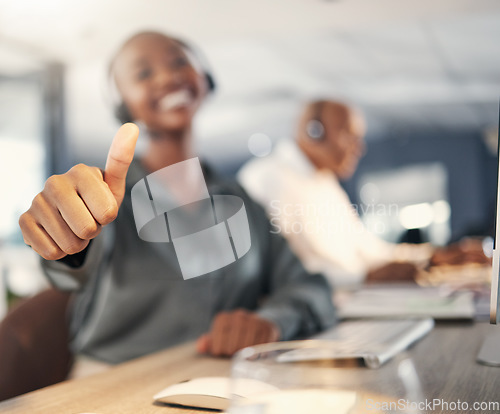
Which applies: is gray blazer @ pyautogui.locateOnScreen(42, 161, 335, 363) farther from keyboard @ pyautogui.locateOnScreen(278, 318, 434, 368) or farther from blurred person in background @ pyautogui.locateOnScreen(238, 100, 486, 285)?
blurred person in background @ pyautogui.locateOnScreen(238, 100, 486, 285)

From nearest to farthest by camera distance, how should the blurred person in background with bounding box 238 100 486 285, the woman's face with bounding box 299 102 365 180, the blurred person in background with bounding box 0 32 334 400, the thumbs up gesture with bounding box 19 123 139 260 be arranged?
1. the thumbs up gesture with bounding box 19 123 139 260
2. the blurred person in background with bounding box 0 32 334 400
3. the blurred person in background with bounding box 238 100 486 285
4. the woman's face with bounding box 299 102 365 180

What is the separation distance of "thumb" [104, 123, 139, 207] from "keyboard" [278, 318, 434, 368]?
177 mm

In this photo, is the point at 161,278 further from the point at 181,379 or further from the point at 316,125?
the point at 316,125

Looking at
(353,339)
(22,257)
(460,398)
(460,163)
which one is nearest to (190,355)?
(353,339)

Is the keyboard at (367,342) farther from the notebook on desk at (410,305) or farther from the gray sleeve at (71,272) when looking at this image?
the gray sleeve at (71,272)

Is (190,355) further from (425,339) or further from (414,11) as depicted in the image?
(414,11)

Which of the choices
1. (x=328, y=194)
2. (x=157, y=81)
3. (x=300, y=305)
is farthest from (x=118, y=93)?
(x=328, y=194)

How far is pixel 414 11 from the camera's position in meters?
1.23

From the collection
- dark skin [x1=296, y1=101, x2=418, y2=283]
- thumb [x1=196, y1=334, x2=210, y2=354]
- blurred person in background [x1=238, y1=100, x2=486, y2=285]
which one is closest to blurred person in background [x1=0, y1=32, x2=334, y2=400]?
thumb [x1=196, y1=334, x2=210, y2=354]

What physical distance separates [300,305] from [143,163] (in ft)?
1.08

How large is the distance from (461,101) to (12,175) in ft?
13.3

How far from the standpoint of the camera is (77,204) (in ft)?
1.24

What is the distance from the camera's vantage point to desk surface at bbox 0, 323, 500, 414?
41cm

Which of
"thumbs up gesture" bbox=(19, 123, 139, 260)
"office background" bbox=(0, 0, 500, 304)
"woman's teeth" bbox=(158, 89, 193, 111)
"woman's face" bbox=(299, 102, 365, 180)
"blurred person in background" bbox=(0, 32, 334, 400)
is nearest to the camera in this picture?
"thumbs up gesture" bbox=(19, 123, 139, 260)
